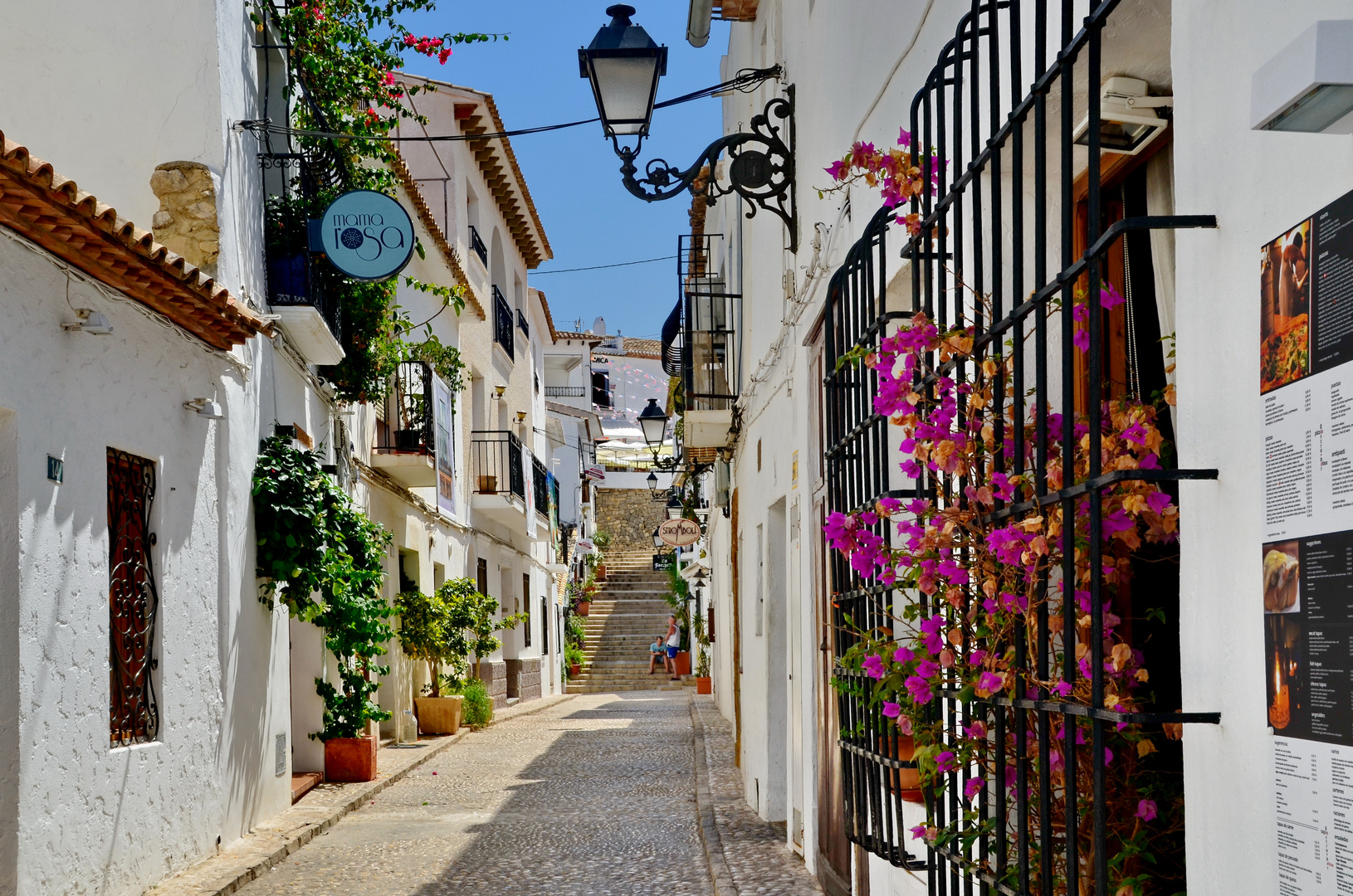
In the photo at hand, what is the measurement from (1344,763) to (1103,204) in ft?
7.88

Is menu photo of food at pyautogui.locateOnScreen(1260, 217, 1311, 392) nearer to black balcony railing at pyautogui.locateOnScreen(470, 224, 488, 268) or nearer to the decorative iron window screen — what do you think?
the decorative iron window screen

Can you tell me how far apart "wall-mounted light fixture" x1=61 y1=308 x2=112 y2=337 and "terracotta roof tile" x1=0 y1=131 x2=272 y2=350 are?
233mm

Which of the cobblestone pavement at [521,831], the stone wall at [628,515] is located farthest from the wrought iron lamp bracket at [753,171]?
the stone wall at [628,515]

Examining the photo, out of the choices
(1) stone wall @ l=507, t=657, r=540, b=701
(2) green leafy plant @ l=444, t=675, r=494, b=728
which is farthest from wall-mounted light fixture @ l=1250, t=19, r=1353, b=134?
(1) stone wall @ l=507, t=657, r=540, b=701

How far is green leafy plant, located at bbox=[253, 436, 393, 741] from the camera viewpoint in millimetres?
9773

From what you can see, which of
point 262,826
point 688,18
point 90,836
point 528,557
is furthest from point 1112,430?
point 528,557

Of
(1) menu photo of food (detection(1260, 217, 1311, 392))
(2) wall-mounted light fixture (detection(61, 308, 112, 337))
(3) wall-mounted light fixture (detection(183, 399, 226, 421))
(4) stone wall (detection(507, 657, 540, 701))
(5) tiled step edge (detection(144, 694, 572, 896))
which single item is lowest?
(4) stone wall (detection(507, 657, 540, 701))

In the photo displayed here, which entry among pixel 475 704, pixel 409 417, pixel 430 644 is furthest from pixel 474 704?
pixel 409 417

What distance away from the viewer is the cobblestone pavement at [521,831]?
7797 mm

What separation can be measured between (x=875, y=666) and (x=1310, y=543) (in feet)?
6.24

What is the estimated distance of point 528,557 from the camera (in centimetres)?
2972

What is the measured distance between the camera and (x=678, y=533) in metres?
22.0

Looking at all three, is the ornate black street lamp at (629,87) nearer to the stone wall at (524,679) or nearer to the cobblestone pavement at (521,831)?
the cobblestone pavement at (521,831)

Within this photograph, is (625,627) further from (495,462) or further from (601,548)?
(495,462)
